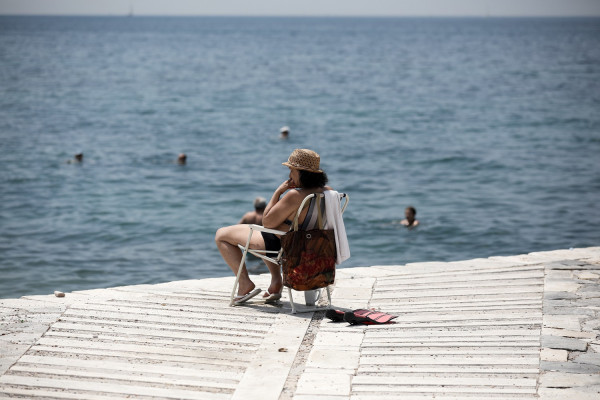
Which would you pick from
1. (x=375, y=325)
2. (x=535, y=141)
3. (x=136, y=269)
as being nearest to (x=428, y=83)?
(x=535, y=141)

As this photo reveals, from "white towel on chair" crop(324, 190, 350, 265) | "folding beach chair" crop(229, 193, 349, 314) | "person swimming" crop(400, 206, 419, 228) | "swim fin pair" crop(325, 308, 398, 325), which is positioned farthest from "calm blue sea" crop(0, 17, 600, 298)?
"swim fin pair" crop(325, 308, 398, 325)

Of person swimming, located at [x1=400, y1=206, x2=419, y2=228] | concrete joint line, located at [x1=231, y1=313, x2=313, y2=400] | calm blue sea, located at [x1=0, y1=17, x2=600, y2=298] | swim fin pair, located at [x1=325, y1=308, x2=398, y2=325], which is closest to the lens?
concrete joint line, located at [x1=231, y1=313, x2=313, y2=400]

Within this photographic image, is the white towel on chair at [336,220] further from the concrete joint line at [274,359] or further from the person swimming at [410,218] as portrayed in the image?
the person swimming at [410,218]

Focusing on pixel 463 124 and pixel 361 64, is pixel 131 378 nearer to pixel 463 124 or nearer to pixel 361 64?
pixel 463 124

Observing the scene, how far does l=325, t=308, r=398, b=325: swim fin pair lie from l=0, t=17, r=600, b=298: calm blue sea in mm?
7339

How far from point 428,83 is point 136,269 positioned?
138 feet

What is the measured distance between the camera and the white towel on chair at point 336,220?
6.03 metres

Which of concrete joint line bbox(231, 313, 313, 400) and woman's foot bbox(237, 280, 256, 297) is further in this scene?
woman's foot bbox(237, 280, 256, 297)

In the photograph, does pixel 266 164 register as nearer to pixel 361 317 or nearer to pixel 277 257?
pixel 277 257

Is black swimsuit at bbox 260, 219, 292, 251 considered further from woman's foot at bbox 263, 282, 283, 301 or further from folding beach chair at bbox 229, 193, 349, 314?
woman's foot at bbox 263, 282, 283, 301

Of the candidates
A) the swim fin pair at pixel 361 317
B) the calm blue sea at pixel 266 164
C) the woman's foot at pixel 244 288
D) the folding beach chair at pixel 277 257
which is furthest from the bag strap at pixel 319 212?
the calm blue sea at pixel 266 164

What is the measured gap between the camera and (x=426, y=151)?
2686 centimetres

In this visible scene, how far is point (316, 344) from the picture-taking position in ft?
17.3

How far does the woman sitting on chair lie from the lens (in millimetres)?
5992
